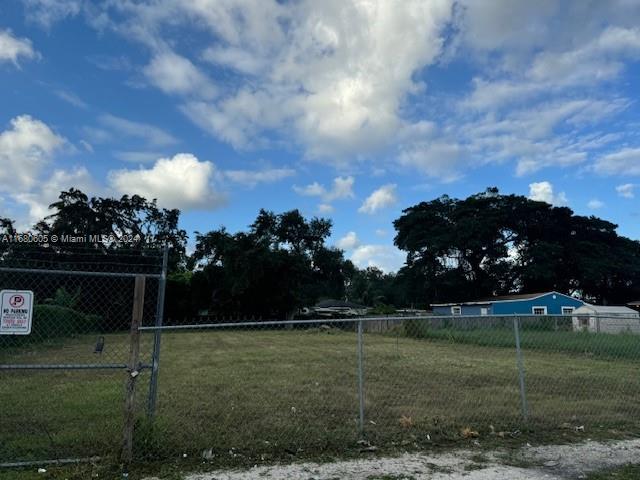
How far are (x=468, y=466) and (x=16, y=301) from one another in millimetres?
4782

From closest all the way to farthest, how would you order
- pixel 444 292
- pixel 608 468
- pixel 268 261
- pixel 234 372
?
pixel 608 468
pixel 234 372
pixel 268 261
pixel 444 292

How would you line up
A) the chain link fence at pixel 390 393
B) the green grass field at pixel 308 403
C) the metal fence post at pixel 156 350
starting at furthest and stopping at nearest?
the chain link fence at pixel 390 393 → the green grass field at pixel 308 403 → the metal fence post at pixel 156 350

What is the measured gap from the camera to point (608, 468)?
16.5ft

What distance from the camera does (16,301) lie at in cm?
493

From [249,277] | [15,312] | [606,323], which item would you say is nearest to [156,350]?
[15,312]

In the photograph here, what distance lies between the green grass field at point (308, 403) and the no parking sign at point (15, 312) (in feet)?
4.28

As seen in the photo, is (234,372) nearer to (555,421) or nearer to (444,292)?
(555,421)

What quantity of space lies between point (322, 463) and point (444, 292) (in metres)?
54.3

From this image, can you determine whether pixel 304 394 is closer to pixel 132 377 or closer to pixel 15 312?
pixel 132 377

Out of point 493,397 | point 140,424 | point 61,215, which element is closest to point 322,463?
point 140,424

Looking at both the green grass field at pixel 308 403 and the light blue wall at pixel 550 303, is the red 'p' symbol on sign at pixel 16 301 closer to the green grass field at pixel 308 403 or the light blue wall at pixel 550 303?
the green grass field at pixel 308 403

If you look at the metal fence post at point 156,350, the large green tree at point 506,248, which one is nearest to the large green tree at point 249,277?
the large green tree at point 506,248

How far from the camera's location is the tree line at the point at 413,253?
43.5m

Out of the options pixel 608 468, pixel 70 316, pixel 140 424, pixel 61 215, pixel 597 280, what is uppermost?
pixel 61 215
